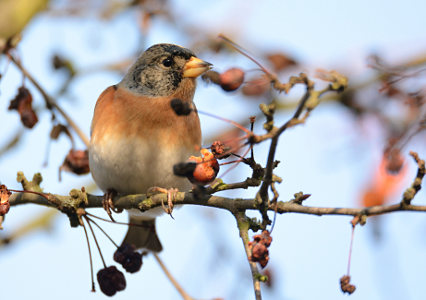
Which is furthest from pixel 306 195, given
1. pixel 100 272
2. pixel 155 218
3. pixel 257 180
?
pixel 155 218

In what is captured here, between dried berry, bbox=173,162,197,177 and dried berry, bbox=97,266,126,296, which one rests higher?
dried berry, bbox=173,162,197,177

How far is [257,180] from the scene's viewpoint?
8.57ft

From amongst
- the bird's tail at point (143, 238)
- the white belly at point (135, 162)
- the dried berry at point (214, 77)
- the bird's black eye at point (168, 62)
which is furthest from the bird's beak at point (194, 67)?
the dried berry at point (214, 77)

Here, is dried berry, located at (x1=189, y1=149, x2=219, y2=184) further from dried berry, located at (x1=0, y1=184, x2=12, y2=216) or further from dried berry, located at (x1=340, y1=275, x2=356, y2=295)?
dried berry, located at (x1=0, y1=184, x2=12, y2=216)

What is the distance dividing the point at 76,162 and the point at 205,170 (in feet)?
6.34

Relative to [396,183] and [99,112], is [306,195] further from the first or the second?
[396,183]

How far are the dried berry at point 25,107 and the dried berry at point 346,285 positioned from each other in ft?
8.26

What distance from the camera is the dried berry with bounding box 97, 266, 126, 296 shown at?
324 centimetres

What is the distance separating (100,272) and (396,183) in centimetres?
A: 306

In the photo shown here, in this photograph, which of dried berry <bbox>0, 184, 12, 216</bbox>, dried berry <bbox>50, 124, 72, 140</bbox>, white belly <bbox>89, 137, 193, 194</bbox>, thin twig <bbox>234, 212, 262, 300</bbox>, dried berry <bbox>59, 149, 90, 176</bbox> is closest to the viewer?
thin twig <bbox>234, 212, 262, 300</bbox>

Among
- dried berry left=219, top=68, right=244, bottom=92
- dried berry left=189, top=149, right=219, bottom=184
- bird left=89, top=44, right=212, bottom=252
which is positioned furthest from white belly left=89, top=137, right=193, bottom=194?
dried berry left=219, top=68, right=244, bottom=92

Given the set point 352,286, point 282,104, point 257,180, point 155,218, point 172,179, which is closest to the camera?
point 352,286

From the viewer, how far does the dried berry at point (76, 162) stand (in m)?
4.26

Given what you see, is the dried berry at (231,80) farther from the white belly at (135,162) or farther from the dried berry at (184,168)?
the white belly at (135,162)
